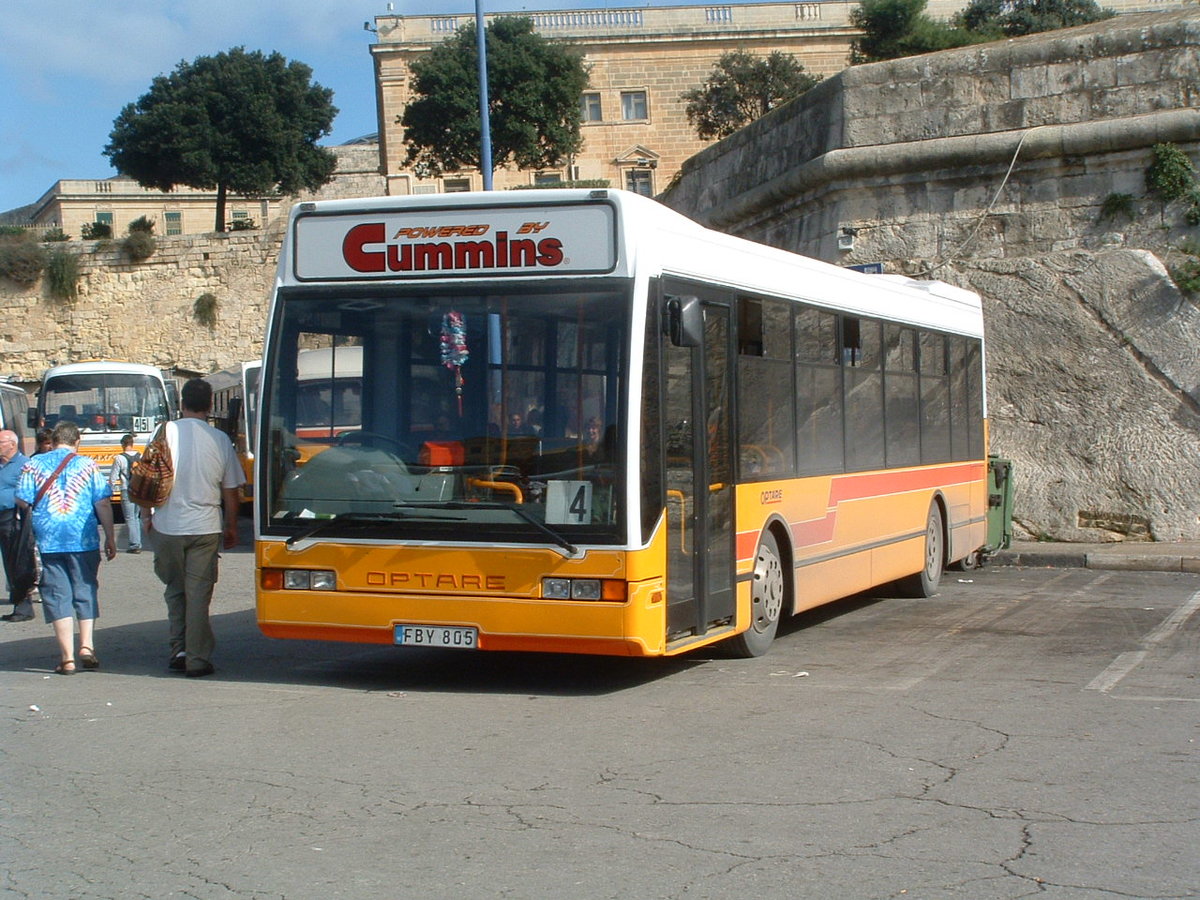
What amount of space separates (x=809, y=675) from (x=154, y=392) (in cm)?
1981

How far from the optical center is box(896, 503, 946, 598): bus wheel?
12.2 meters

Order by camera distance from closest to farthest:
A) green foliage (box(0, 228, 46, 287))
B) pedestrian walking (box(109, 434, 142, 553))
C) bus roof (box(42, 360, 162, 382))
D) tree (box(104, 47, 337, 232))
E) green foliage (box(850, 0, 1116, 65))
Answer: pedestrian walking (box(109, 434, 142, 553))
bus roof (box(42, 360, 162, 382))
green foliage (box(0, 228, 46, 287))
green foliage (box(850, 0, 1116, 65))
tree (box(104, 47, 337, 232))

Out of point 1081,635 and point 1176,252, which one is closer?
point 1081,635

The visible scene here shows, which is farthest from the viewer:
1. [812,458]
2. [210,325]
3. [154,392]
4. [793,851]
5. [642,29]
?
[642,29]

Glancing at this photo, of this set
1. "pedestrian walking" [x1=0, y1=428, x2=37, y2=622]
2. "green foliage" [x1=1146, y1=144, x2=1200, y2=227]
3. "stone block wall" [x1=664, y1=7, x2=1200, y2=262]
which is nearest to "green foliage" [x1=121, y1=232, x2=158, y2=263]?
"stone block wall" [x1=664, y1=7, x2=1200, y2=262]

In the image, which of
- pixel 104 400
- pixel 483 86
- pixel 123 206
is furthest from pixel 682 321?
pixel 123 206

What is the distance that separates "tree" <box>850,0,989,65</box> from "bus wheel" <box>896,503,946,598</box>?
1694 inches

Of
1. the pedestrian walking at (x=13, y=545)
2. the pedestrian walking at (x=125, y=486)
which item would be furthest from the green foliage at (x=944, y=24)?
the pedestrian walking at (x=13, y=545)

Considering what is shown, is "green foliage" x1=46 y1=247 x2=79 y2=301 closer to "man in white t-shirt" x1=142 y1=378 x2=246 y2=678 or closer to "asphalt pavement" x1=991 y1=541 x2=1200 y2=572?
"asphalt pavement" x1=991 y1=541 x2=1200 y2=572

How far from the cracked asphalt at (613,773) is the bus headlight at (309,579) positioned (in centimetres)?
60

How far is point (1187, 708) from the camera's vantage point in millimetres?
7004

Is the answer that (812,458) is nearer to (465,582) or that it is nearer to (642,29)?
(465,582)

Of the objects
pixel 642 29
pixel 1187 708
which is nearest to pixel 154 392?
pixel 1187 708

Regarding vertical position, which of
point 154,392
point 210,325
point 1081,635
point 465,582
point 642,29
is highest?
point 642,29
